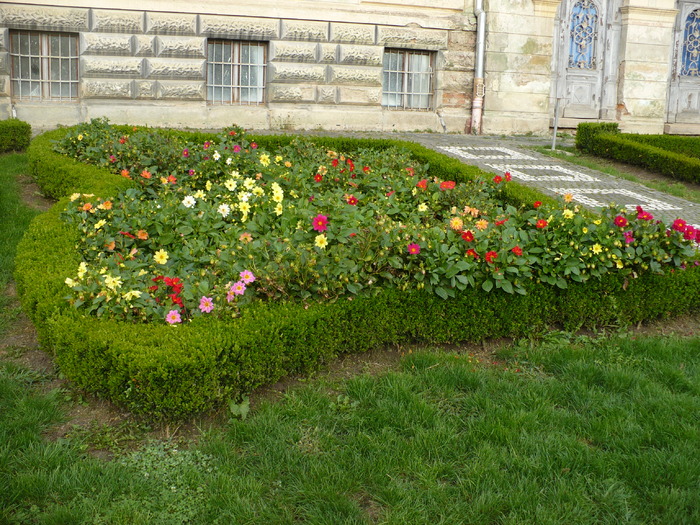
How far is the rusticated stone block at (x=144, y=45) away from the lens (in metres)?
12.4

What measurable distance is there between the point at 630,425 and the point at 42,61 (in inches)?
467

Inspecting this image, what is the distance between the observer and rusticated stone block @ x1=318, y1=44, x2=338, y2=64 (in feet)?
44.1

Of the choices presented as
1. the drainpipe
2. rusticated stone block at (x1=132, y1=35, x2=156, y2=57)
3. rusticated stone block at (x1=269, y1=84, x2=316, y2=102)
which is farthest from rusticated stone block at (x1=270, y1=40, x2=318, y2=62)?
the drainpipe

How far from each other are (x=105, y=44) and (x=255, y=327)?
9.87 m

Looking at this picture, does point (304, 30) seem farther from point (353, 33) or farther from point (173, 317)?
point (173, 317)

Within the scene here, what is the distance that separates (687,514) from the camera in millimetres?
3100

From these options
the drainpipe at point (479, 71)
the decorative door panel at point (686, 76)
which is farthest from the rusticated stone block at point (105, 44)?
the decorative door panel at point (686, 76)

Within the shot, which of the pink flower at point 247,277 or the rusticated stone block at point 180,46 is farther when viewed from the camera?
the rusticated stone block at point 180,46

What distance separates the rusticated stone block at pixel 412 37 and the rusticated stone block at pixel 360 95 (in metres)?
0.94

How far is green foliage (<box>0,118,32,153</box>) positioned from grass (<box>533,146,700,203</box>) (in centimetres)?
830

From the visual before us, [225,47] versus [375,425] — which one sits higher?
[225,47]

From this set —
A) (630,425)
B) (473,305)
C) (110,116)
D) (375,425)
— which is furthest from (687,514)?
(110,116)

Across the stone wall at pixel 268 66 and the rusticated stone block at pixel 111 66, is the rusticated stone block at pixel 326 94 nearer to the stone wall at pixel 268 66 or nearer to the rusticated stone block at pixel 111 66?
the stone wall at pixel 268 66

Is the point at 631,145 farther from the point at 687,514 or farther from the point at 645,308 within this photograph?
the point at 687,514
